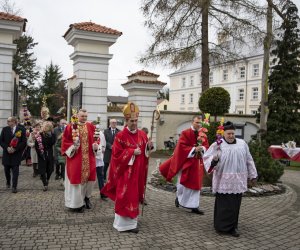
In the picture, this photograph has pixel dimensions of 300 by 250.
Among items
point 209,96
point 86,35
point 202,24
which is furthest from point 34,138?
point 202,24

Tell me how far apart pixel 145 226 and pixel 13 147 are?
412 cm

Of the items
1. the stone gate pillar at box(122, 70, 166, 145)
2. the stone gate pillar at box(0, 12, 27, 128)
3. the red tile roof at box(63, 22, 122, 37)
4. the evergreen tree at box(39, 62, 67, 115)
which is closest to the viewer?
the red tile roof at box(63, 22, 122, 37)

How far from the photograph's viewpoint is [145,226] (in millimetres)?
5969

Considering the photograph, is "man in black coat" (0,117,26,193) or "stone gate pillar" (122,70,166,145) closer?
"man in black coat" (0,117,26,193)

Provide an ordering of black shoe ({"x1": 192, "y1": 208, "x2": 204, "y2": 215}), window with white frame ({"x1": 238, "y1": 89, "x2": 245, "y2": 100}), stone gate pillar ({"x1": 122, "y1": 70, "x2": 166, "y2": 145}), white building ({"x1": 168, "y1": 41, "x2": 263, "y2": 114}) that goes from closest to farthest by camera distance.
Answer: black shoe ({"x1": 192, "y1": 208, "x2": 204, "y2": 215}), stone gate pillar ({"x1": 122, "y1": 70, "x2": 166, "y2": 145}), white building ({"x1": 168, "y1": 41, "x2": 263, "y2": 114}), window with white frame ({"x1": 238, "y1": 89, "x2": 245, "y2": 100})

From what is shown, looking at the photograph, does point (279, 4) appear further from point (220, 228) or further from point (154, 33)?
point (220, 228)

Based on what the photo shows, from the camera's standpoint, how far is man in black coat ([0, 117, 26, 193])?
842 cm

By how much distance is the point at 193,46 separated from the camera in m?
16.4

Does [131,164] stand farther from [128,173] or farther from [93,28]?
[93,28]

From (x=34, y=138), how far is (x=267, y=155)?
20.8 ft

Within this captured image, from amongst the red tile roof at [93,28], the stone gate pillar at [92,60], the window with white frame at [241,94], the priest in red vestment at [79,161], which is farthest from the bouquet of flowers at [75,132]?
the window with white frame at [241,94]

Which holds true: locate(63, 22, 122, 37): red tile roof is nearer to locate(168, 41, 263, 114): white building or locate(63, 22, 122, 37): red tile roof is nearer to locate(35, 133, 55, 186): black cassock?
locate(35, 133, 55, 186): black cassock

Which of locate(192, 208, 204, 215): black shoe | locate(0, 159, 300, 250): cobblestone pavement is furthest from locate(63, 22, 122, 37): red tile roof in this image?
locate(192, 208, 204, 215): black shoe

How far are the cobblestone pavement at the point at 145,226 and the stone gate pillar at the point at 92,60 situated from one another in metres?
4.08
